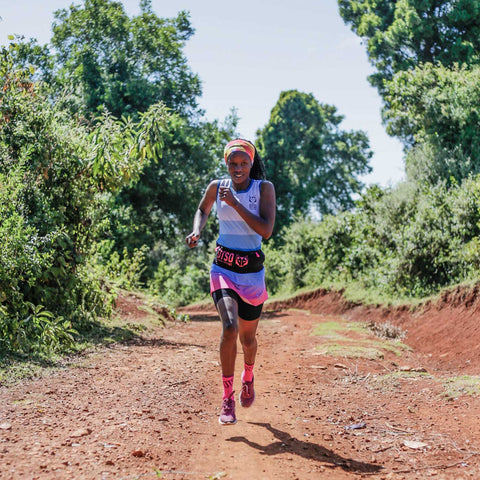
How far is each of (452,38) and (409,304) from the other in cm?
1622

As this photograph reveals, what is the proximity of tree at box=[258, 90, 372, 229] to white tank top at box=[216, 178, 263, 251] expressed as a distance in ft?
108

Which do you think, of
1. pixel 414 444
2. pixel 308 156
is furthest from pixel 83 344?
pixel 308 156

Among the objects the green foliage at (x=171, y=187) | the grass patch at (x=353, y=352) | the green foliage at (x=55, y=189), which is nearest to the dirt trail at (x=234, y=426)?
the grass patch at (x=353, y=352)

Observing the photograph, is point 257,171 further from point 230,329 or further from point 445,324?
point 445,324

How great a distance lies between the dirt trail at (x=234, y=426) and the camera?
11.9 ft

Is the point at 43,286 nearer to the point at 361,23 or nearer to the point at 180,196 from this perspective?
the point at 180,196

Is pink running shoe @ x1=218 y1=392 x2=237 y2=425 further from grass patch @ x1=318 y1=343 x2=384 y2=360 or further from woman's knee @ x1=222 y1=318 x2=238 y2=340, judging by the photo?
grass patch @ x1=318 y1=343 x2=384 y2=360

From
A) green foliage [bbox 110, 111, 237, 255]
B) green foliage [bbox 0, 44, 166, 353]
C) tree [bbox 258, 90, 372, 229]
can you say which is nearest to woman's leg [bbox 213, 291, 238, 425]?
green foliage [bbox 0, 44, 166, 353]

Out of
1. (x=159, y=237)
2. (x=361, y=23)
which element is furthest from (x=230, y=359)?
(x=361, y=23)

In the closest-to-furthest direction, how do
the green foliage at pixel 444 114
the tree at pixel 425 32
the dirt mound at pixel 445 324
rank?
the dirt mound at pixel 445 324, the green foliage at pixel 444 114, the tree at pixel 425 32

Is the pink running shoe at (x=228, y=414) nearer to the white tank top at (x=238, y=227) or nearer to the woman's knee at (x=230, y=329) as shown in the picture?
the woman's knee at (x=230, y=329)

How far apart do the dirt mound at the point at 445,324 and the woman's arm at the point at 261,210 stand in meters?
4.86

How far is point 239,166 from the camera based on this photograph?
4.69 meters

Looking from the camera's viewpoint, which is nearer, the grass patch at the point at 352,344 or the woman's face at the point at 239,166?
the woman's face at the point at 239,166
